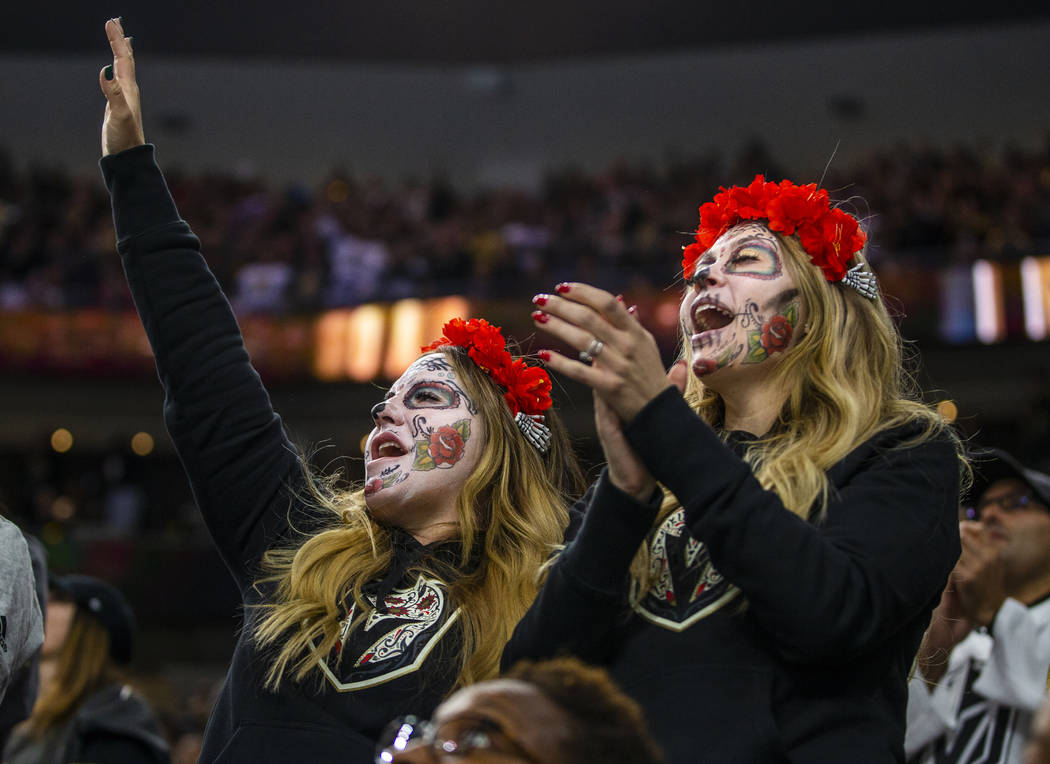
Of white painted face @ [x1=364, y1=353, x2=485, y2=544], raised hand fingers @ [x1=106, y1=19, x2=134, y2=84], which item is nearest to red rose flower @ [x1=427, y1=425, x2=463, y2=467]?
white painted face @ [x1=364, y1=353, x2=485, y2=544]

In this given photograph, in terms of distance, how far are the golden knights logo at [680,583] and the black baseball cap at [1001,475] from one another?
1.72 meters

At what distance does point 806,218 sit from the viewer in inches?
101

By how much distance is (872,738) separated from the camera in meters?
2.00

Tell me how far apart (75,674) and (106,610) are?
25 centimetres

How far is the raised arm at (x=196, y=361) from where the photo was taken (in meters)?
2.91

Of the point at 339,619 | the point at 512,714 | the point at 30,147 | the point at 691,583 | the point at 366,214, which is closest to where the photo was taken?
the point at 512,714

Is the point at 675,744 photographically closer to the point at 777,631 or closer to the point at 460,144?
the point at 777,631

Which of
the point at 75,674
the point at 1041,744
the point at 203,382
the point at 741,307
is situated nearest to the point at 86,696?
the point at 75,674

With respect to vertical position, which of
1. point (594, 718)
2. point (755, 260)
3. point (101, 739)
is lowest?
point (101, 739)

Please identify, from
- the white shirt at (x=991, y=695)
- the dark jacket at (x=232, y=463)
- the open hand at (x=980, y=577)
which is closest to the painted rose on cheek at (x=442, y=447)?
the dark jacket at (x=232, y=463)

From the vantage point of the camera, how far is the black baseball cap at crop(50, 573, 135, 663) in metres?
4.30

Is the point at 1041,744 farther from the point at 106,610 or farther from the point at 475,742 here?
the point at 106,610

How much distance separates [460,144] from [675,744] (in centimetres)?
1954

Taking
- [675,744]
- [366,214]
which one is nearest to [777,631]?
[675,744]
